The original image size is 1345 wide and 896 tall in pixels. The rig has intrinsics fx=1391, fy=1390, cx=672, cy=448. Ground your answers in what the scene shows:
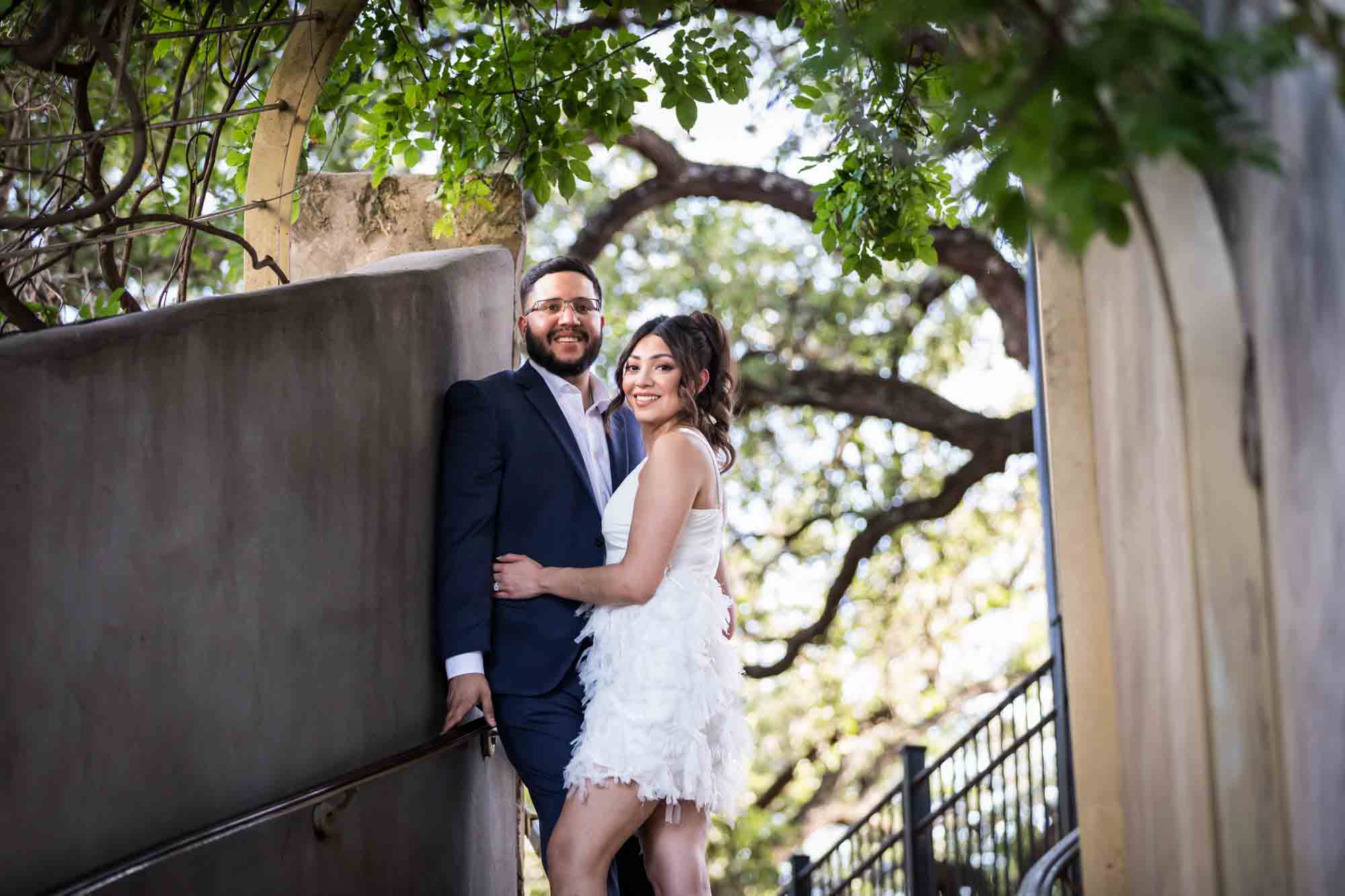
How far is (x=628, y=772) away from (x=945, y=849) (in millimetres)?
3848

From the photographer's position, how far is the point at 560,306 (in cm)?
382

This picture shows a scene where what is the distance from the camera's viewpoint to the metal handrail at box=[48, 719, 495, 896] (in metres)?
2.13

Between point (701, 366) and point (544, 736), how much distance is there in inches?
39.5

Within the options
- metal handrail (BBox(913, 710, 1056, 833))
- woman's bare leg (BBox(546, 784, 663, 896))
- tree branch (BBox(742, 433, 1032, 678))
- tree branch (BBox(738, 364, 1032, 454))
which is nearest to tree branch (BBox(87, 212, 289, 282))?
woman's bare leg (BBox(546, 784, 663, 896))

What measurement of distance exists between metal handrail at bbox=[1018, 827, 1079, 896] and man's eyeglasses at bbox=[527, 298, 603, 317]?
6.02 feet

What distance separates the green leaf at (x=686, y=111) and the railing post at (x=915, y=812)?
357cm

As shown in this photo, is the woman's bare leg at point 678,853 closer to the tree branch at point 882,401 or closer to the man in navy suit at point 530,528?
the man in navy suit at point 530,528

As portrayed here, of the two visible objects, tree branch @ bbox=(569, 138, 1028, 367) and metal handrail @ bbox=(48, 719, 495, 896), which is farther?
tree branch @ bbox=(569, 138, 1028, 367)

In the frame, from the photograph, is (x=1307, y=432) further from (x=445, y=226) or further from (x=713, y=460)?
(x=445, y=226)

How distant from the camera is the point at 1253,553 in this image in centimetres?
174

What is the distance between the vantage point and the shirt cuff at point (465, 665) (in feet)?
11.2

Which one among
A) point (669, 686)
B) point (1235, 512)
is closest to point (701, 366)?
point (669, 686)

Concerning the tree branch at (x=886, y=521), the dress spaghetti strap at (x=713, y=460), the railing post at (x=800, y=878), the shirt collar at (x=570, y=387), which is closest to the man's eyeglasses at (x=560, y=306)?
the shirt collar at (x=570, y=387)

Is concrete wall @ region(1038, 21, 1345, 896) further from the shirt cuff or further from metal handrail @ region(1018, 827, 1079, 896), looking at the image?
the shirt cuff
